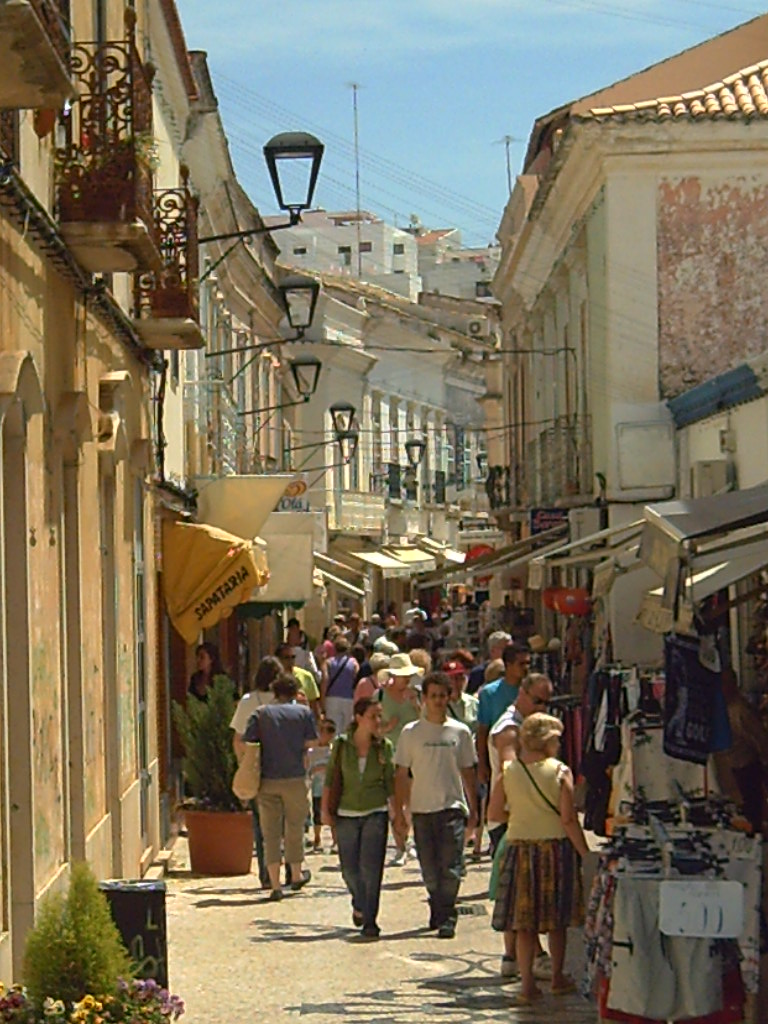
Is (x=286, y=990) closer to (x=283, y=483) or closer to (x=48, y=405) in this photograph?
(x=48, y=405)

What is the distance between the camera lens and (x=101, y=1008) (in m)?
6.94

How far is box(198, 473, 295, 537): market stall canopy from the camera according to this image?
22.0 metres

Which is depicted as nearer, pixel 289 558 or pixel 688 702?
pixel 688 702

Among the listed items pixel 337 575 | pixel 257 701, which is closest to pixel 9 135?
pixel 257 701

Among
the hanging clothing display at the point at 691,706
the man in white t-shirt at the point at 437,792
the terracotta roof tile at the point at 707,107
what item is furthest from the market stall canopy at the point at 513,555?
the hanging clothing display at the point at 691,706

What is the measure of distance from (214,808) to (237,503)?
22.1 feet

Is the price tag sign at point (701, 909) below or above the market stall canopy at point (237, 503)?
below

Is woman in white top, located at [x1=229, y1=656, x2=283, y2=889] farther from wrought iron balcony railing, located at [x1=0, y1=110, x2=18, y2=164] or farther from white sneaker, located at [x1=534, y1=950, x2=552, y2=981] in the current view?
wrought iron balcony railing, located at [x1=0, y1=110, x2=18, y2=164]

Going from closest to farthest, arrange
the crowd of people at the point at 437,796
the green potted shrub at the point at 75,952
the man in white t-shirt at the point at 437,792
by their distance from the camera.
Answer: the green potted shrub at the point at 75,952
the crowd of people at the point at 437,796
the man in white t-shirt at the point at 437,792

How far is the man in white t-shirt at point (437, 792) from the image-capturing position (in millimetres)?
12703

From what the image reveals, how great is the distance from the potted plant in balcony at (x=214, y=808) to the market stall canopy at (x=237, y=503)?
5.96 metres

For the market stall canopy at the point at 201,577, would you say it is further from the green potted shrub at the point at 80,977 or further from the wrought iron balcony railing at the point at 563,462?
A: the green potted shrub at the point at 80,977

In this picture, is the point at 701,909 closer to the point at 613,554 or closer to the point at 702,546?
the point at 702,546

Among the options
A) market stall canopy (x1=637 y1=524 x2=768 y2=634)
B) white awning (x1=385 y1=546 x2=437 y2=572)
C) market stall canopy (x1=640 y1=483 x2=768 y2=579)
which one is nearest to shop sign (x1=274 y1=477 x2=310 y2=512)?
white awning (x1=385 y1=546 x2=437 y2=572)
